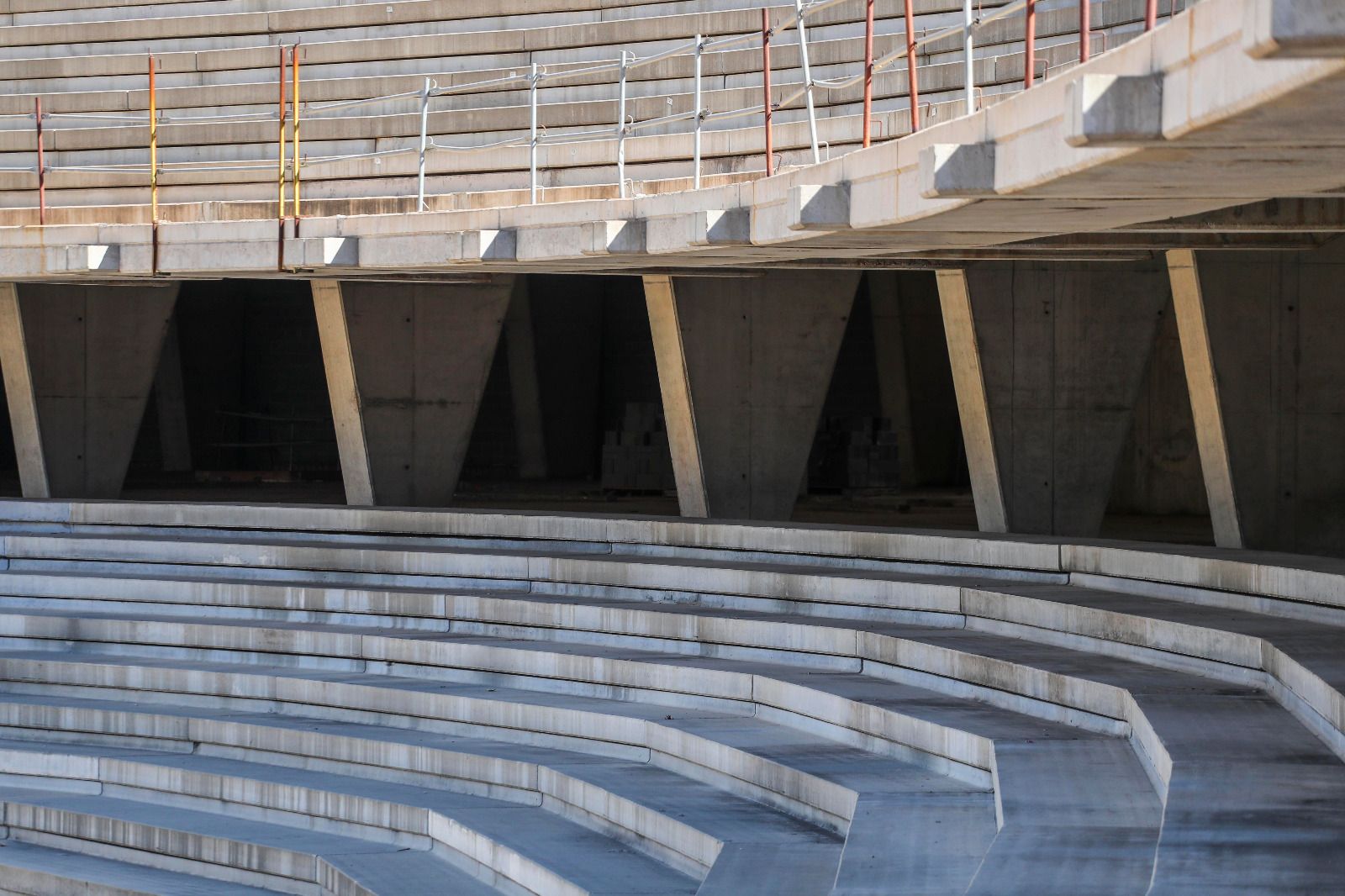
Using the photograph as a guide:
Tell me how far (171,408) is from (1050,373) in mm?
14460

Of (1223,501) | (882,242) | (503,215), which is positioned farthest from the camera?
(503,215)

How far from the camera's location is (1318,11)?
3.40 metres

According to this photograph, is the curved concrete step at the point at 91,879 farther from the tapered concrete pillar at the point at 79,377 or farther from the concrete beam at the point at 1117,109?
the tapered concrete pillar at the point at 79,377

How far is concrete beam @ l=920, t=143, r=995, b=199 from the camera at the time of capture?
615 centimetres

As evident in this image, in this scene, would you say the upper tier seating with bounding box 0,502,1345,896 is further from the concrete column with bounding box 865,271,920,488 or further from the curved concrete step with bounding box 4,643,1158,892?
the concrete column with bounding box 865,271,920,488

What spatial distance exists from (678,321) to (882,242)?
4.75 m

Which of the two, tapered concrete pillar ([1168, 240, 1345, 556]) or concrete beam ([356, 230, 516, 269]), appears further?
concrete beam ([356, 230, 516, 269])

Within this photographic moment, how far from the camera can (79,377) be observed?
53.2 ft

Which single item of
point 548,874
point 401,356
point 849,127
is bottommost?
point 548,874

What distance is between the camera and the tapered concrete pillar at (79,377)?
16000 mm

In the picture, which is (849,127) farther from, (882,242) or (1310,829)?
(1310,829)

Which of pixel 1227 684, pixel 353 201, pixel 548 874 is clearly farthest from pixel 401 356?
pixel 1227 684

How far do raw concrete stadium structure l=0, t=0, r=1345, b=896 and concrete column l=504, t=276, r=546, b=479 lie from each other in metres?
4.91

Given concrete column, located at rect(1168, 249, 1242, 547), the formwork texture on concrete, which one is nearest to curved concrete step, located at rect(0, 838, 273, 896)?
the formwork texture on concrete
